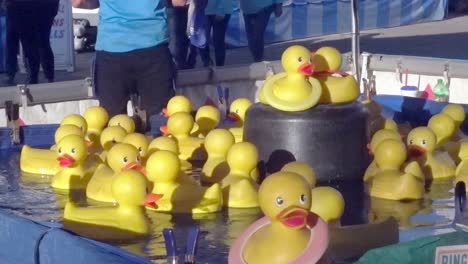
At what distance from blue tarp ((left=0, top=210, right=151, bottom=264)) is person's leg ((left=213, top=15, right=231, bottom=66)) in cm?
780

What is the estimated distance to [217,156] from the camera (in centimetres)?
539

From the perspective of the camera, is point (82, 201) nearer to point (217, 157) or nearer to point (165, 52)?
point (217, 157)

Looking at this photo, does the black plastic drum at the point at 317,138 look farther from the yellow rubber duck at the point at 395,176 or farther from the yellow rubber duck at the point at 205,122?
the yellow rubber duck at the point at 205,122

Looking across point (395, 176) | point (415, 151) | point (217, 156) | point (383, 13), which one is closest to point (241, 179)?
point (217, 156)

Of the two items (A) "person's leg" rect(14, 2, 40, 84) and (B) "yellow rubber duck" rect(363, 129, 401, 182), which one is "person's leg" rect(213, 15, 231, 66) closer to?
(A) "person's leg" rect(14, 2, 40, 84)

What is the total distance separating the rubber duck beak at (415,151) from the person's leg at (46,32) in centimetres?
533

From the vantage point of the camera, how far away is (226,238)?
4.40 meters

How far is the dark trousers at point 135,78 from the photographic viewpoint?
6.06 m

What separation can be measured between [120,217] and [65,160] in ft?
2.95

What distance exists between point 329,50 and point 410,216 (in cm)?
98

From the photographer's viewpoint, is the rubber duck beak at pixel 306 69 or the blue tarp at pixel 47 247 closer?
the blue tarp at pixel 47 247

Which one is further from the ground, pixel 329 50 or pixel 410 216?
pixel 329 50

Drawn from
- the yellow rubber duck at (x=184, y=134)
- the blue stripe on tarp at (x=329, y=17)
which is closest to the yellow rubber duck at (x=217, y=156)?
the yellow rubber duck at (x=184, y=134)

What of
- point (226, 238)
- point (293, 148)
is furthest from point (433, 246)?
point (293, 148)
